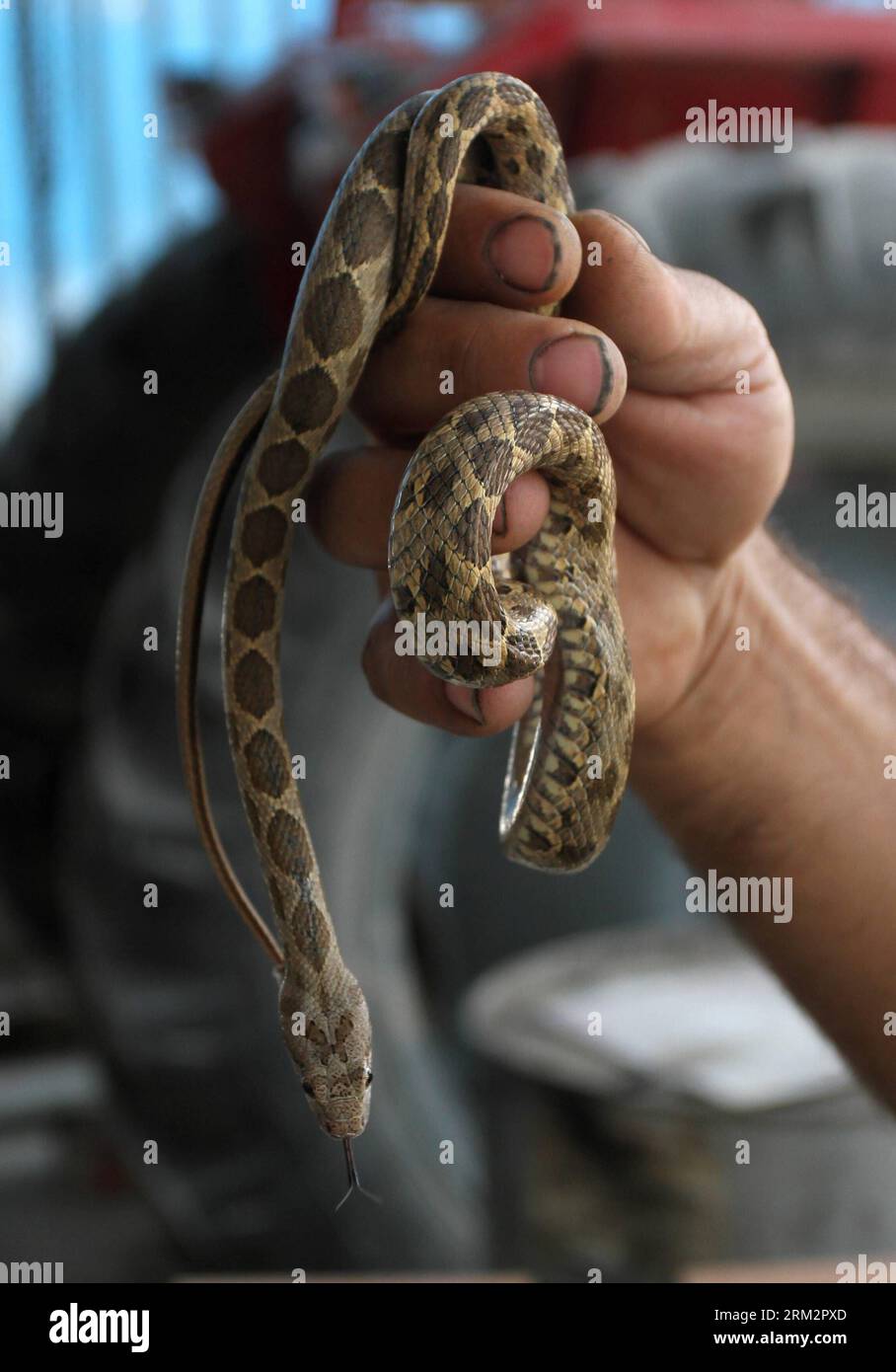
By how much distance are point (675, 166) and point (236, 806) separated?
0.59m

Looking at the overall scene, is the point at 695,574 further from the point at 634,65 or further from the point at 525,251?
the point at 634,65

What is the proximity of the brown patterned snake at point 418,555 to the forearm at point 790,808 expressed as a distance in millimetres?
192

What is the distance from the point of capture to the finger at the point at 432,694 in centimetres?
50

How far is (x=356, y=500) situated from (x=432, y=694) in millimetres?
92

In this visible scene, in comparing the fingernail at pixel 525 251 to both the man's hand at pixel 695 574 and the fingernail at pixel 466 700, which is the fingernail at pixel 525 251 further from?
the fingernail at pixel 466 700

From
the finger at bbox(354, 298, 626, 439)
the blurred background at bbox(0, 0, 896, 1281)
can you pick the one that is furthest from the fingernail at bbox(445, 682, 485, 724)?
the blurred background at bbox(0, 0, 896, 1281)

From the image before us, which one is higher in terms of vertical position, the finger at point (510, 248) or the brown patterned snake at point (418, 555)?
the finger at point (510, 248)

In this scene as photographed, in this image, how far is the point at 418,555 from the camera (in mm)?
445

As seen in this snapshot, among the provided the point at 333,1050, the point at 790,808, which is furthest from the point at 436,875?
the point at 333,1050

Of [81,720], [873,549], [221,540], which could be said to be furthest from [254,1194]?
[873,549]

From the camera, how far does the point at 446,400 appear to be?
0.55 metres

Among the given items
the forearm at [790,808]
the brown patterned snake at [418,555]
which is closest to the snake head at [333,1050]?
the brown patterned snake at [418,555]

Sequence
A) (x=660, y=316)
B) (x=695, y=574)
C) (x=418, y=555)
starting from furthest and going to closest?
(x=695, y=574) < (x=660, y=316) < (x=418, y=555)
